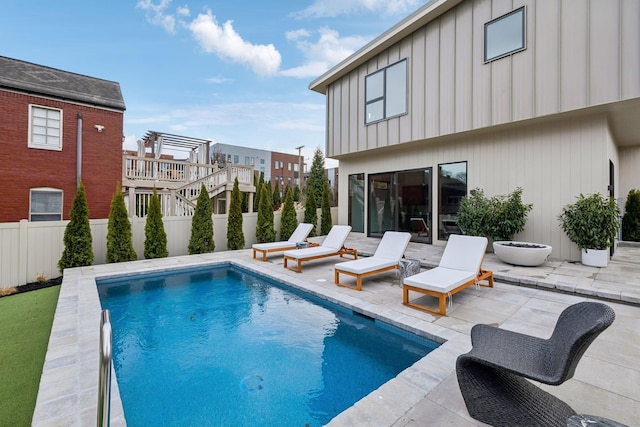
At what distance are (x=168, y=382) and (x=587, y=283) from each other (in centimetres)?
663

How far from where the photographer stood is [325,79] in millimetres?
11992

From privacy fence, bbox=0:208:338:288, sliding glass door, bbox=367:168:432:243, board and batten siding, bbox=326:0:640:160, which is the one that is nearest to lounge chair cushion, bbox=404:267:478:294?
board and batten siding, bbox=326:0:640:160

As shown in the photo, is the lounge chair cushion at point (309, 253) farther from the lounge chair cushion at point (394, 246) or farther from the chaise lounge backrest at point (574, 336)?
the chaise lounge backrest at point (574, 336)

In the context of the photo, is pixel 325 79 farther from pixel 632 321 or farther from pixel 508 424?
pixel 508 424

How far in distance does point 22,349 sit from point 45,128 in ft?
34.7

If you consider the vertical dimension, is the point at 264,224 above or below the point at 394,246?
above

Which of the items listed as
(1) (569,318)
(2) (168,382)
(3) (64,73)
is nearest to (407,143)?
(1) (569,318)

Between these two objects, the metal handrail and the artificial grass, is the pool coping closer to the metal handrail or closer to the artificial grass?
the artificial grass

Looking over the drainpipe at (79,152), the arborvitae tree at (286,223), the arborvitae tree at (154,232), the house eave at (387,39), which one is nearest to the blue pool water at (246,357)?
the arborvitae tree at (154,232)

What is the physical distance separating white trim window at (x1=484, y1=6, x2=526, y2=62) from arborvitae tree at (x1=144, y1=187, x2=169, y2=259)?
391 inches

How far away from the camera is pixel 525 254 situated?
21.4ft

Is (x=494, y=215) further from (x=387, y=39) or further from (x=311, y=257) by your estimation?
(x=387, y=39)

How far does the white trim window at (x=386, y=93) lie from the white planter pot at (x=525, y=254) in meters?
5.05

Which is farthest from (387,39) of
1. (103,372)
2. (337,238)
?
(103,372)
